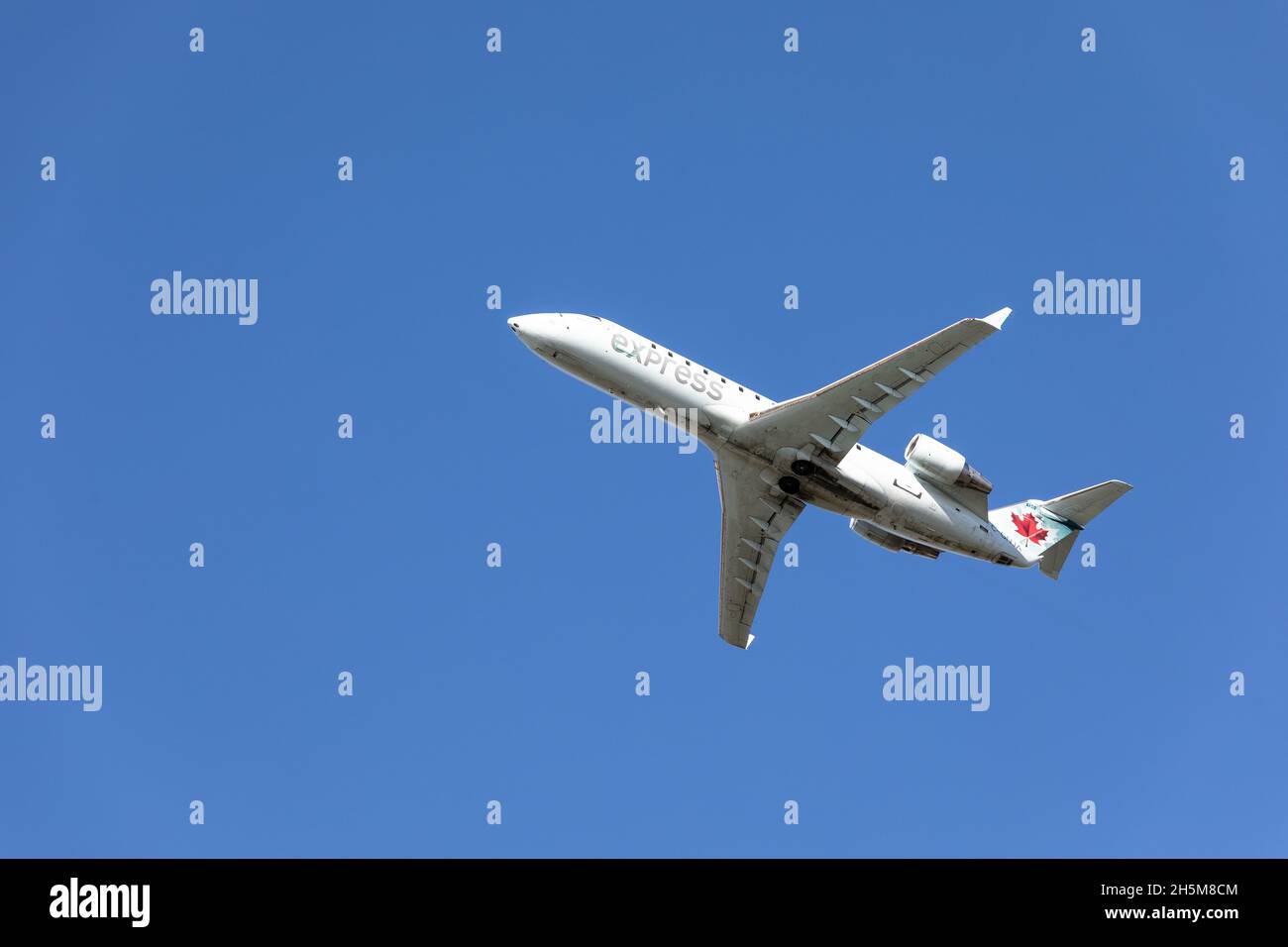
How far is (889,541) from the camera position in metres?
48.9

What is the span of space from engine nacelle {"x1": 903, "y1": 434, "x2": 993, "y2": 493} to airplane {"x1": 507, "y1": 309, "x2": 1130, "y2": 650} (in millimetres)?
36

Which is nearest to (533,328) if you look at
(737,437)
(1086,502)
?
(737,437)

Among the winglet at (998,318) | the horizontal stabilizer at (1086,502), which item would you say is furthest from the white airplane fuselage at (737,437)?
the winglet at (998,318)

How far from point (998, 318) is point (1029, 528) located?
10528 millimetres

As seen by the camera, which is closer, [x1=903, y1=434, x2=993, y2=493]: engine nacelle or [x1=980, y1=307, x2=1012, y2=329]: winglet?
[x1=980, y1=307, x2=1012, y2=329]: winglet

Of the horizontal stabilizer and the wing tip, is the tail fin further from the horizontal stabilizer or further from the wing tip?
the wing tip

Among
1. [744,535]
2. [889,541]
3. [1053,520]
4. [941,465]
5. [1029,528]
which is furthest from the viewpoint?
[744,535]

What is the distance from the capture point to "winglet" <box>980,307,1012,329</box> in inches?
1663

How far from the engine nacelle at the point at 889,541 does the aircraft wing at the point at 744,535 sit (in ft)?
7.93

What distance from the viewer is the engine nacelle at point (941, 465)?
4678cm

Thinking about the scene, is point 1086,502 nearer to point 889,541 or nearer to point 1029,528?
point 1029,528

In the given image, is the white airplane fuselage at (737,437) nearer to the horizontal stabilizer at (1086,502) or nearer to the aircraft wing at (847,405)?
the aircraft wing at (847,405)

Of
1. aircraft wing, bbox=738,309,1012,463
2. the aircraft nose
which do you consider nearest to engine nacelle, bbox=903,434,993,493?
aircraft wing, bbox=738,309,1012,463
